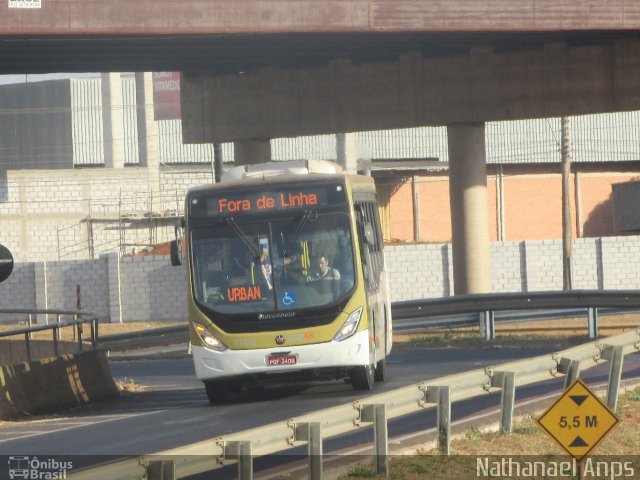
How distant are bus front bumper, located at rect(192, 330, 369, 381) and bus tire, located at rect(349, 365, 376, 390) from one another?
0.24 meters

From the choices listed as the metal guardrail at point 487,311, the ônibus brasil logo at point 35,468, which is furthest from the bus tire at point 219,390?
the metal guardrail at point 487,311

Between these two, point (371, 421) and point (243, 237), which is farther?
point (243, 237)

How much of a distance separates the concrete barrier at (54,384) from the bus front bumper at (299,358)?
3.06 meters

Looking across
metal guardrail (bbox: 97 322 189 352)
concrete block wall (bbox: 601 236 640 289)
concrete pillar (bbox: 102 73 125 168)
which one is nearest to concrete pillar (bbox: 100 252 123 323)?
concrete block wall (bbox: 601 236 640 289)

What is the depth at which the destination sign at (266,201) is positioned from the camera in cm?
1761

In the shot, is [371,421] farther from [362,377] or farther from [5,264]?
[362,377]

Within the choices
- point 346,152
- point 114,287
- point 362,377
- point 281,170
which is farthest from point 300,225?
point 346,152

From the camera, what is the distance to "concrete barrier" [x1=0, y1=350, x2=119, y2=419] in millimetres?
18078

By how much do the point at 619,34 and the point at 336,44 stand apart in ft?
20.8

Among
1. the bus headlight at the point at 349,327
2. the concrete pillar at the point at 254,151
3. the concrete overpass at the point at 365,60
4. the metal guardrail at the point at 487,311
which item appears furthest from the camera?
the concrete pillar at the point at 254,151

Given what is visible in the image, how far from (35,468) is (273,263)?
5.74 meters

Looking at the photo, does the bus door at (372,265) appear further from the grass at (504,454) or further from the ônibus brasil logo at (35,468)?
the ônibus brasil logo at (35,468)

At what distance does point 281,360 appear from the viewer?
17062 mm

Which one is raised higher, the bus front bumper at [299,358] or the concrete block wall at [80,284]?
the bus front bumper at [299,358]
